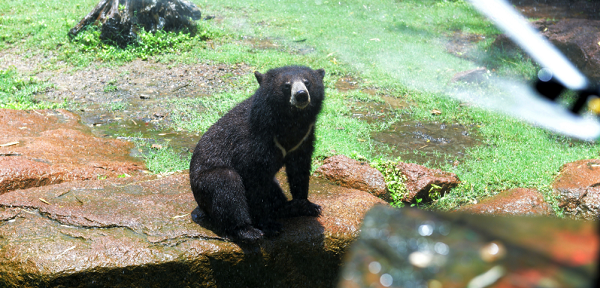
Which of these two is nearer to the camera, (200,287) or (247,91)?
(200,287)

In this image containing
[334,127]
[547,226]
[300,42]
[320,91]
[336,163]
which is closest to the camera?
[547,226]

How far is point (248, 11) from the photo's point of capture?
12.9m

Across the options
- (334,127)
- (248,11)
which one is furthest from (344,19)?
(334,127)

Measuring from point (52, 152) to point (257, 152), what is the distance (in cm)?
295

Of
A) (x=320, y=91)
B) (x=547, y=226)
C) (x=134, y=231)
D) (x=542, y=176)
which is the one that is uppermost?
(x=547, y=226)

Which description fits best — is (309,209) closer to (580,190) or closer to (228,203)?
(228,203)

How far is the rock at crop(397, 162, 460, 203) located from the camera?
15.9 ft

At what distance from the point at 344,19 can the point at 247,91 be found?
5.82 m

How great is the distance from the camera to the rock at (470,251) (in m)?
0.45

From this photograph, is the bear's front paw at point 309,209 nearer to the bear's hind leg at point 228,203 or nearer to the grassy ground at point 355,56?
the bear's hind leg at point 228,203

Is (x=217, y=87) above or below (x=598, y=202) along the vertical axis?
below

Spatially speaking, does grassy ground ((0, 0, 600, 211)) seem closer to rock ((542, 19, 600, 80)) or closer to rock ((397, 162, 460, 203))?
rock ((397, 162, 460, 203))

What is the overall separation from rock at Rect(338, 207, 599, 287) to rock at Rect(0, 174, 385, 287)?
275 centimetres

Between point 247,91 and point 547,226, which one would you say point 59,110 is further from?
point 547,226
